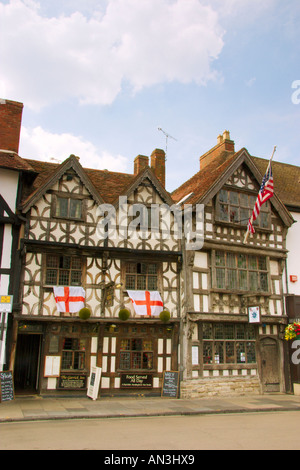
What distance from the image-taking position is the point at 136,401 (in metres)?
14.8

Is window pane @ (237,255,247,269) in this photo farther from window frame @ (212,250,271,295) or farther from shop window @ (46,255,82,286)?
shop window @ (46,255,82,286)

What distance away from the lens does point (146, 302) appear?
15.9m

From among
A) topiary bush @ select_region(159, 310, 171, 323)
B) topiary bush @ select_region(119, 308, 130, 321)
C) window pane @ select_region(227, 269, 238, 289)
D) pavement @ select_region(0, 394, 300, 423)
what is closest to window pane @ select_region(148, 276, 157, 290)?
topiary bush @ select_region(159, 310, 171, 323)

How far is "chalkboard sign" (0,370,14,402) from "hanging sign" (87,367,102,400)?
2.67 metres

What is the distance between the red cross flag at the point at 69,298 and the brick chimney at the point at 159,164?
7.84 meters

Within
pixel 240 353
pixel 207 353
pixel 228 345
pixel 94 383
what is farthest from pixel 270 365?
pixel 94 383

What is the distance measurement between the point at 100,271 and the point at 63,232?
6.66 feet

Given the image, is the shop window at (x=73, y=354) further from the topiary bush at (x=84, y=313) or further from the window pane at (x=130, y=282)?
the window pane at (x=130, y=282)

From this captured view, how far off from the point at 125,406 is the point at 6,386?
385 cm

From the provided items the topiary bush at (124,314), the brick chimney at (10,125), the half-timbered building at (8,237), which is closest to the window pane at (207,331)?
the topiary bush at (124,314)

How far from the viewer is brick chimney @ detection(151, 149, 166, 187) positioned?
20.6m
